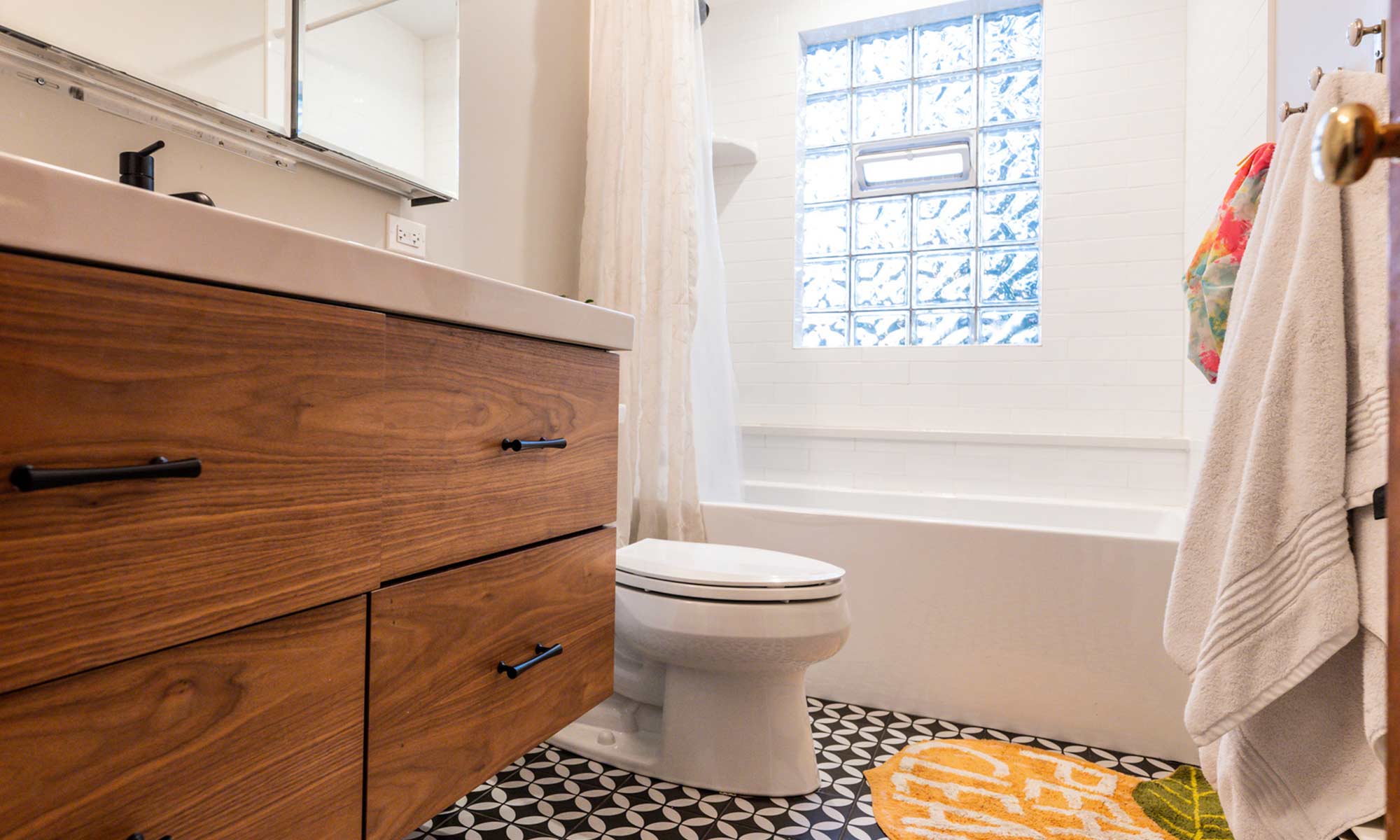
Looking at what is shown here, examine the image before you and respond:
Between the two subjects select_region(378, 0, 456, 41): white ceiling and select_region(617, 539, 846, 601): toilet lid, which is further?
select_region(378, 0, 456, 41): white ceiling

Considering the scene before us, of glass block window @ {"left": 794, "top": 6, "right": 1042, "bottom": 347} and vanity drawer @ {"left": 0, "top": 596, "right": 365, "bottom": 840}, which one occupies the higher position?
Result: glass block window @ {"left": 794, "top": 6, "right": 1042, "bottom": 347}

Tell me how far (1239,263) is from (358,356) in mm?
1406

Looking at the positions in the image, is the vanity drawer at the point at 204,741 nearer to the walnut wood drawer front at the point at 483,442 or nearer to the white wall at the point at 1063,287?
the walnut wood drawer front at the point at 483,442

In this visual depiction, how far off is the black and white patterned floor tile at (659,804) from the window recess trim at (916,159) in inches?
79.9

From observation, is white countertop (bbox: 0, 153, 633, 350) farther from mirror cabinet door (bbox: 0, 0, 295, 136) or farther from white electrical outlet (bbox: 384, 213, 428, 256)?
white electrical outlet (bbox: 384, 213, 428, 256)

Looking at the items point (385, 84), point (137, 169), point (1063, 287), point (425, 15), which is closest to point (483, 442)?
point (137, 169)

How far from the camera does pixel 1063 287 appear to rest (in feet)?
8.93

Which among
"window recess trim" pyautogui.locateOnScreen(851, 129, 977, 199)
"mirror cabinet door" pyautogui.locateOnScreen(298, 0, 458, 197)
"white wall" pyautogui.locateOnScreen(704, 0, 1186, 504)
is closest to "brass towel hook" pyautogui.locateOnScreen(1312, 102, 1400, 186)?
"mirror cabinet door" pyautogui.locateOnScreen(298, 0, 458, 197)

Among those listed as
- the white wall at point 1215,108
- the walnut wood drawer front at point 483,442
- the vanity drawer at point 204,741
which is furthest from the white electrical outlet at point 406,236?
the white wall at point 1215,108

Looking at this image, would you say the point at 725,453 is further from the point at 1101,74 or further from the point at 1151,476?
the point at 1101,74

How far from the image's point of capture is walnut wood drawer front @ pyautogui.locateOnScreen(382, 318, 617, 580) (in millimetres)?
808

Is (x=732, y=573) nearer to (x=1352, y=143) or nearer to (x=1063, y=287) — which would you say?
(x=1352, y=143)

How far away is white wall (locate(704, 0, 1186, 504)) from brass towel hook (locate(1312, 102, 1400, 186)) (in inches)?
99.1

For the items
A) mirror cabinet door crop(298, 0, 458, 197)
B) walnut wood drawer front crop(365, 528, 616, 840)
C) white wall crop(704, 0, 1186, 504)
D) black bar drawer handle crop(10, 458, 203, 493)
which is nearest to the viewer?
black bar drawer handle crop(10, 458, 203, 493)
